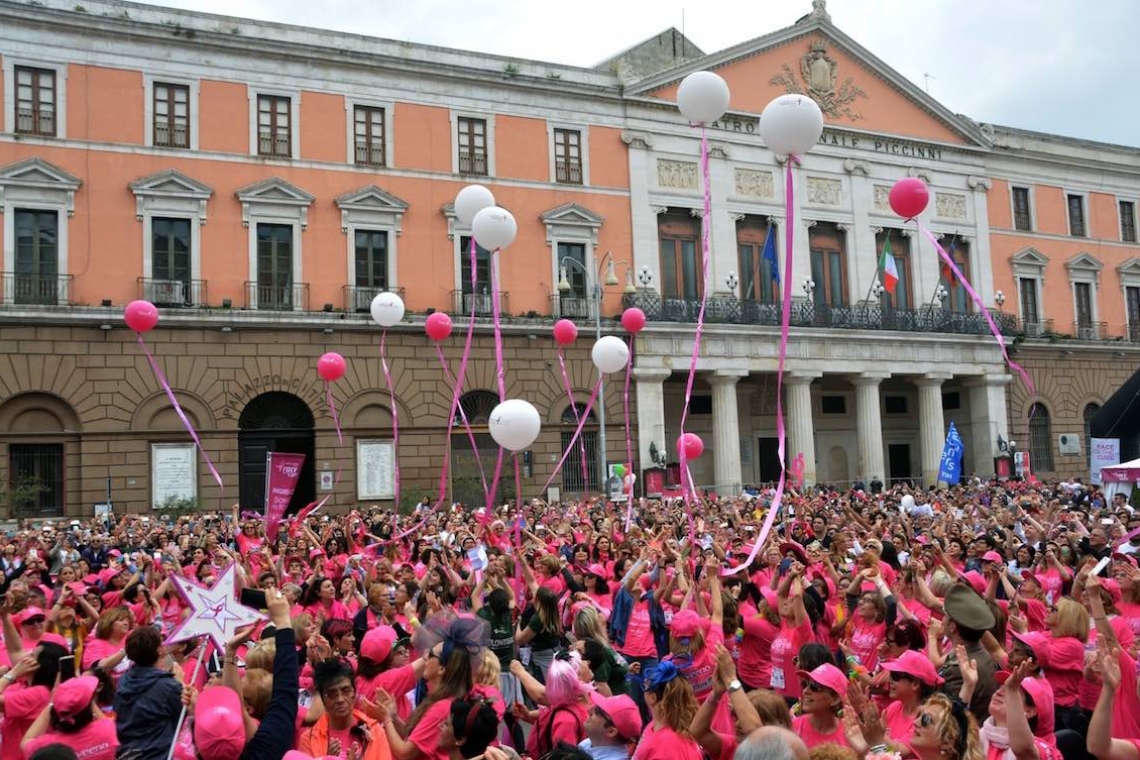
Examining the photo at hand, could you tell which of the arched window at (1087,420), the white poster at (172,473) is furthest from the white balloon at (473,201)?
the arched window at (1087,420)

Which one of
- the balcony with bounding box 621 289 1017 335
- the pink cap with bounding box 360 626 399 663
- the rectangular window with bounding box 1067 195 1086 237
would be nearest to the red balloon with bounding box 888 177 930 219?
the pink cap with bounding box 360 626 399 663

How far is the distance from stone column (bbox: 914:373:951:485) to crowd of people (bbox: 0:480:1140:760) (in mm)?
27896

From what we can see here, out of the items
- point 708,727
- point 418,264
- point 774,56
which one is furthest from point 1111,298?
point 708,727

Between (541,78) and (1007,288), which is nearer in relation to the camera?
(541,78)

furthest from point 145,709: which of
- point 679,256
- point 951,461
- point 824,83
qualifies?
point 824,83

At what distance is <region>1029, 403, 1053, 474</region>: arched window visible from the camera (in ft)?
138

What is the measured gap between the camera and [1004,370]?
4109 cm

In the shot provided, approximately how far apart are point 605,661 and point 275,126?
27119 mm

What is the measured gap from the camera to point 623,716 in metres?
5.16

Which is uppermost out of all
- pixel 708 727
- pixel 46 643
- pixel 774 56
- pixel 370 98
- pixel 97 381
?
pixel 774 56

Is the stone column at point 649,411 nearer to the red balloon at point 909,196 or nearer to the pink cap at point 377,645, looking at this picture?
the red balloon at point 909,196

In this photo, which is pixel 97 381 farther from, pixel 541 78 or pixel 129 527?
pixel 541 78

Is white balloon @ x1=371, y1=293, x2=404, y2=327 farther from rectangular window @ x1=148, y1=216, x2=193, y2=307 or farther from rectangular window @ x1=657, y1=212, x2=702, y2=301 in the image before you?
rectangular window @ x1=657, y1=212, x2=702, y2=301

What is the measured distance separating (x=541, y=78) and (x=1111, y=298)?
96.1 feet
